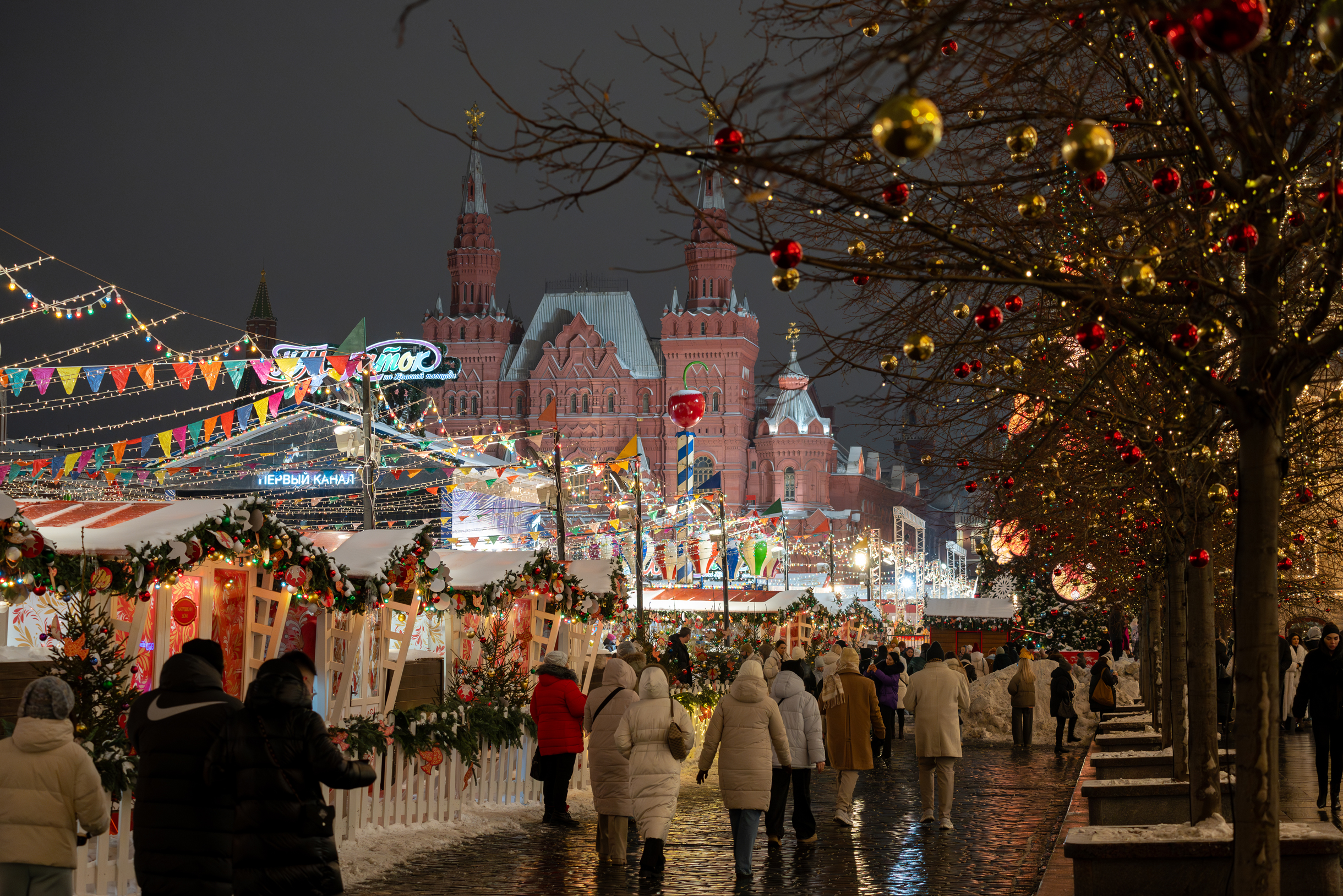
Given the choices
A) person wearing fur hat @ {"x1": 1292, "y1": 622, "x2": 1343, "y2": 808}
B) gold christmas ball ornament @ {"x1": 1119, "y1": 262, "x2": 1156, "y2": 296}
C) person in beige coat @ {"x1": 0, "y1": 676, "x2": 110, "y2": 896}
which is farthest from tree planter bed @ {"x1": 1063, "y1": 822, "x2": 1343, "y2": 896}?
person in beige coat @ {"x1": 0, "y1": 676, "x2": 110, "y2": 896}

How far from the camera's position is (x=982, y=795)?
1426 centimetres

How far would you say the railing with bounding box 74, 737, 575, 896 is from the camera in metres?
7.78

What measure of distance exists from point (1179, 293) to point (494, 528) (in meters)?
52.5

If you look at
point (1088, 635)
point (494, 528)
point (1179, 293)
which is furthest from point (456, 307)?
point (1179, 293)

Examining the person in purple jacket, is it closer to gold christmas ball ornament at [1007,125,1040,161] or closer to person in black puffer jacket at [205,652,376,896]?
person in black puffer jacket at [205,652,376,896]

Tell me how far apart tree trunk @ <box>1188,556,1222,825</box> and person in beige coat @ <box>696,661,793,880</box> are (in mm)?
2828

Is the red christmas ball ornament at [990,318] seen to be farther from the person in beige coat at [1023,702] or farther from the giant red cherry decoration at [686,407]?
the giant red cherry decoration at [686,407]

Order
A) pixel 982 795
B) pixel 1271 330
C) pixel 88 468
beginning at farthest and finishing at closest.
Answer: pixel 88 468
pixel 982 795
pixel 1271 330

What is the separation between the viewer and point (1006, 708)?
74.6 feet

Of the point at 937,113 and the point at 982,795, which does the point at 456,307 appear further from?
the point at 937,113

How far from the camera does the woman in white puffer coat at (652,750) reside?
29.4 ft

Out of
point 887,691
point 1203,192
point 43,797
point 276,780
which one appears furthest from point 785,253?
point 887,691

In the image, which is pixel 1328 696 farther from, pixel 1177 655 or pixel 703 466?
pixel 703 466

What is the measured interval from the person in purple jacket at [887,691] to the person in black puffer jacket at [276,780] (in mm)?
14076
